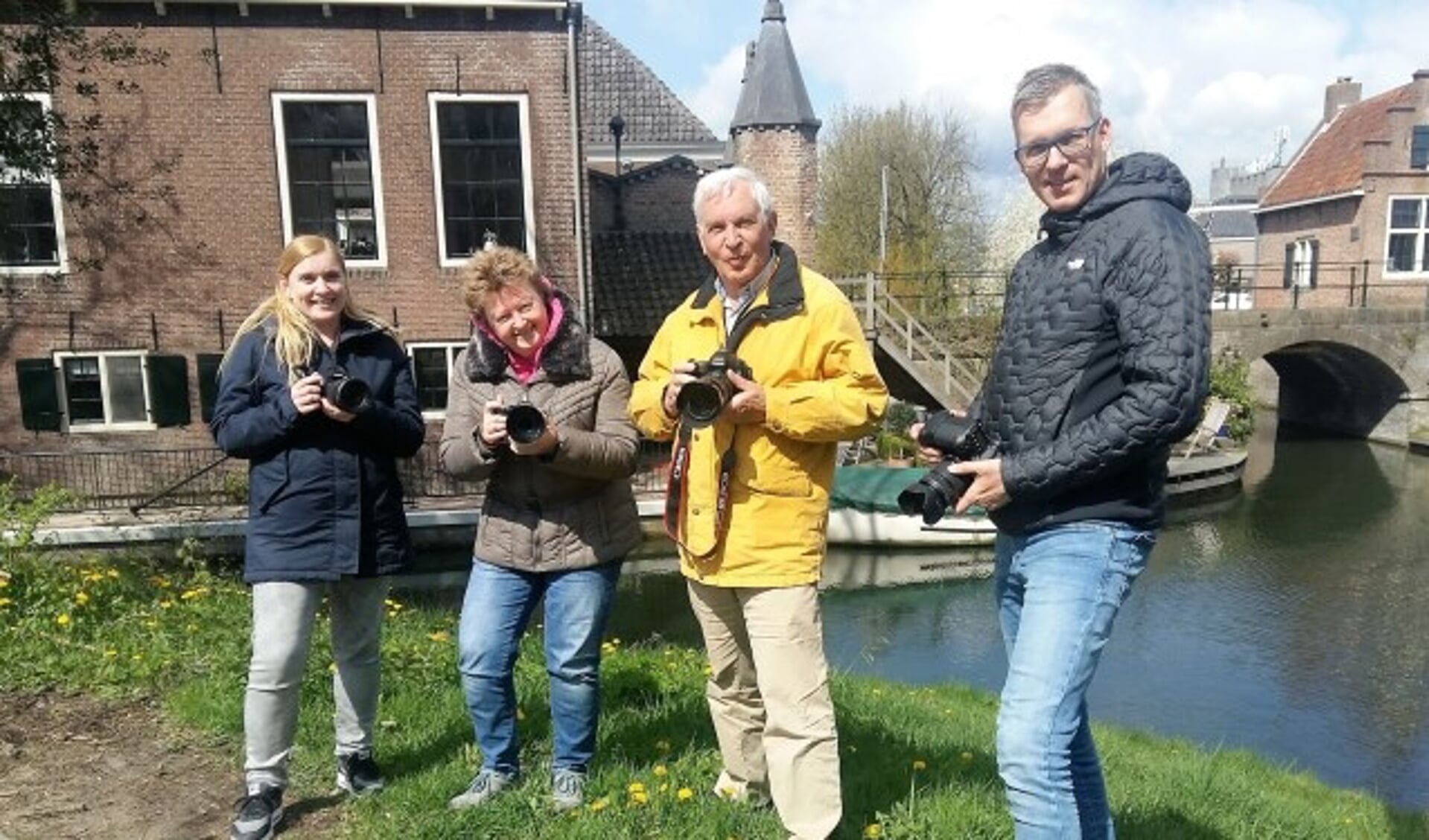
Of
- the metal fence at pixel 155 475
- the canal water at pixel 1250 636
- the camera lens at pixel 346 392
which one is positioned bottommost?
the canal water at pixel 1250 636

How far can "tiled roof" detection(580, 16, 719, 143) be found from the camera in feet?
69.8

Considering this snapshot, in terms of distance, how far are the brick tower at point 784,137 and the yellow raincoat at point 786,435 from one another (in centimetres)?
1498

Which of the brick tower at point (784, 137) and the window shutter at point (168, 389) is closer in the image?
the window shutter at point (168, 389)

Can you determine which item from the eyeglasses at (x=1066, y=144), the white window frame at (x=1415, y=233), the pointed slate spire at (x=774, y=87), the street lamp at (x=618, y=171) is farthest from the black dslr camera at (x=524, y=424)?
the white window frame at (x=1415, y=233)

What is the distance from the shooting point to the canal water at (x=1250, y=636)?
777 centimetres

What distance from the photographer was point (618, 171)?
760 inches

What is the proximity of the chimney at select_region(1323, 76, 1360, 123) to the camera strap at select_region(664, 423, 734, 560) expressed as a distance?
32.5 meters

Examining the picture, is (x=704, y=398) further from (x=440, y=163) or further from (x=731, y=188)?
(x=440, y=163)

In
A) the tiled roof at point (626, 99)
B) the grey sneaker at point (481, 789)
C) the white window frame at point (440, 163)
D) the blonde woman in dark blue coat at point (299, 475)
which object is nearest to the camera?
the blonde woman in dark blue coat at point (299, 475)

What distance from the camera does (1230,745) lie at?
729 cm

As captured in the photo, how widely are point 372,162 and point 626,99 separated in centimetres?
992

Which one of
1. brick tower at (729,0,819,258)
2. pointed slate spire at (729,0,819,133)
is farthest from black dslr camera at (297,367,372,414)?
pointed slate spire at (729,0,819,133)

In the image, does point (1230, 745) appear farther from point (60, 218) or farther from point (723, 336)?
point (60, 218)

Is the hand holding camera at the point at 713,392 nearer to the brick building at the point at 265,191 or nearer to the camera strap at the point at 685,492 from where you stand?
the camera strap at the point at 685,492
